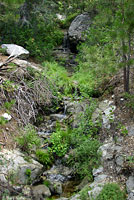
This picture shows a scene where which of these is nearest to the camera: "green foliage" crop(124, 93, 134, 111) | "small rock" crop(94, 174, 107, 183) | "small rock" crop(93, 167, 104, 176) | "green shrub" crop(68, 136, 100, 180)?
"small rock" crop(94, 174, 107, 183)

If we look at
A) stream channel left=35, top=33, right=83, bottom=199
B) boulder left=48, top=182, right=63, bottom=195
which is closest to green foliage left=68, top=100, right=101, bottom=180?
stream channel left=35, top=33, right=83, bottom=199

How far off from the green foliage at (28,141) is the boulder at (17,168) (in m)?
0.20

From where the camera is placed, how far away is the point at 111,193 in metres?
3.83

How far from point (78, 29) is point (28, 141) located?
779 cm

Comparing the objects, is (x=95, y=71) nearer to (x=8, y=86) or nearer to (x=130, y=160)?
(x=8, y=86)

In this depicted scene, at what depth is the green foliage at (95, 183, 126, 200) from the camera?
12.4 feet

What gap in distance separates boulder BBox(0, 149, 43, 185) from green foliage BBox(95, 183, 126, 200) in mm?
1637

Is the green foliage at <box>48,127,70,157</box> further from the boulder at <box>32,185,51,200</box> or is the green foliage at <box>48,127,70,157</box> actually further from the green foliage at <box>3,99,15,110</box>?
the green foliage at <box>3,99,15,110</box>

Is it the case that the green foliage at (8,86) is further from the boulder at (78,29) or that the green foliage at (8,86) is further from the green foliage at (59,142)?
the boulder at (78,29)

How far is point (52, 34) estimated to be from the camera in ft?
37.2

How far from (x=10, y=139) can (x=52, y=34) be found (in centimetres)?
739

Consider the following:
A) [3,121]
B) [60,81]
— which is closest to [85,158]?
[3,121]

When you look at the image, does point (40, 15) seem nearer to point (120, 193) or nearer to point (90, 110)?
point (90, 110)

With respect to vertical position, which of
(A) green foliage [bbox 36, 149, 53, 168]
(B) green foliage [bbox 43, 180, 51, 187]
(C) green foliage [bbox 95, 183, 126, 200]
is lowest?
(B) green foliage [bbox 43, 180, 51, 187]
